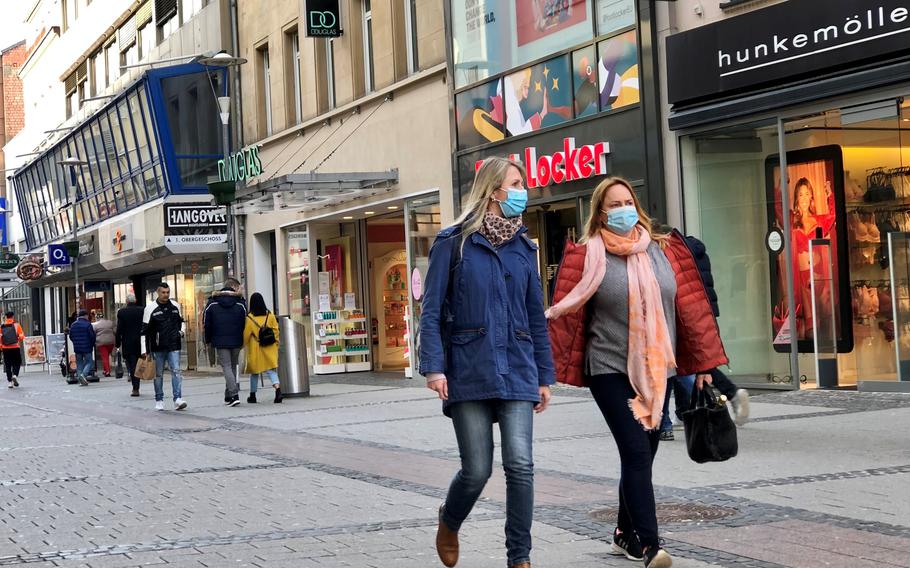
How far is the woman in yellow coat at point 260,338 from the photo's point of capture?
18641 millimetres

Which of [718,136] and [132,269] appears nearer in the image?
[718,136]

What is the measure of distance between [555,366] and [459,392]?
63 cm

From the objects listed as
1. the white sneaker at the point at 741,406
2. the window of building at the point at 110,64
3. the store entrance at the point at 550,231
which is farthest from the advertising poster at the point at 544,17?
the window of building at the point at 110,64

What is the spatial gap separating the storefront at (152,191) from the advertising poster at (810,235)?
17.1m

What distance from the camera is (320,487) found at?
9312 millimetres

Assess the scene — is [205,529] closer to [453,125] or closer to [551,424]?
[551,424]

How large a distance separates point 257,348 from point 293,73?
11.5m

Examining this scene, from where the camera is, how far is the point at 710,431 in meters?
6.27

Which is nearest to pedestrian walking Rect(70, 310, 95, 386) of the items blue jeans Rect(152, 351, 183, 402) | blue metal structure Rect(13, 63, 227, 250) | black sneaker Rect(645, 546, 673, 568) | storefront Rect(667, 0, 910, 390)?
blue metal structure Rect(13, 63, 227, 250)

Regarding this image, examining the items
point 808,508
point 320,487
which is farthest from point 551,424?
point 808,508

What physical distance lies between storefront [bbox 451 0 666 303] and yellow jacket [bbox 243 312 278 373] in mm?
4134

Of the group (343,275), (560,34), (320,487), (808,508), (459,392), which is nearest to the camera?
(459,392)

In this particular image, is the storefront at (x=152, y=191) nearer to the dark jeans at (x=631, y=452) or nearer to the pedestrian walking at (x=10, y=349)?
the pedestrian walking at (x=10, y=349)

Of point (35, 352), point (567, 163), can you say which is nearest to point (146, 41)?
point (35, 352)
